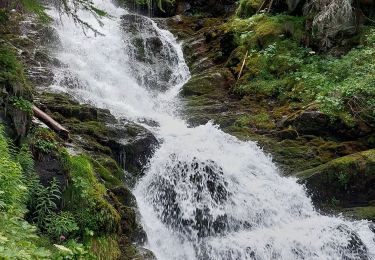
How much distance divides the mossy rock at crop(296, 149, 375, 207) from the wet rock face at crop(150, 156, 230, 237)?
7.97 feet

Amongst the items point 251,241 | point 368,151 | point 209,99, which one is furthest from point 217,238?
point 209,99

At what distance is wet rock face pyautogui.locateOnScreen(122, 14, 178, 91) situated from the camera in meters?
16.8

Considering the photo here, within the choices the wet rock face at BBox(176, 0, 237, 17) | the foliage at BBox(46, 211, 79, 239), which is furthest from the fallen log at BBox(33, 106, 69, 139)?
the wet rock face at BBox(176, 0, 237, 17)

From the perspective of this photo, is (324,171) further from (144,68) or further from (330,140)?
(144,68)

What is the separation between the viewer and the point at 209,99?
14781 mm

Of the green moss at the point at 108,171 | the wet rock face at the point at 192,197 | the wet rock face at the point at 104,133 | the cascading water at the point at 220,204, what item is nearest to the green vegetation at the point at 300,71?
the cascading water at the point at 220,204

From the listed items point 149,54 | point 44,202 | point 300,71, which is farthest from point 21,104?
point 149,54

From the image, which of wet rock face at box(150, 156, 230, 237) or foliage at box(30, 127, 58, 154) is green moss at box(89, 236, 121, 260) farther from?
wet rock face at box(150, 156, 230, 237)

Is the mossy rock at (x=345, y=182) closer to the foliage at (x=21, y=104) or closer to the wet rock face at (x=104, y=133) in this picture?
the wet rock face at (x=104, y=133)

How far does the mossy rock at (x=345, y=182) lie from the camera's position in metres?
9.94

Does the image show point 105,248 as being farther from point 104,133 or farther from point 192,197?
point 104,133

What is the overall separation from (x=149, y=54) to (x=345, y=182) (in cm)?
1101

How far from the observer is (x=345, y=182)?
9961 millimetres

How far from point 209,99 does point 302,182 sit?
5726mm
